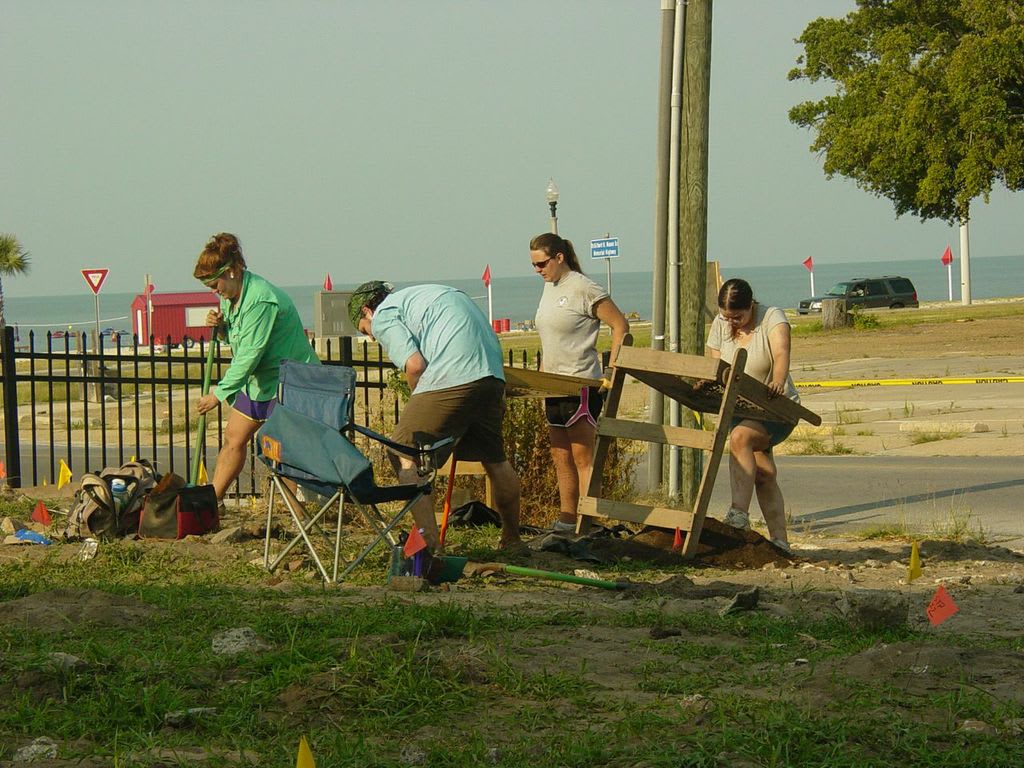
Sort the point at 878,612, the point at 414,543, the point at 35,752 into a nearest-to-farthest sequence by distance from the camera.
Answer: the point at 35,752
the point at 878,612
the point at 414,543

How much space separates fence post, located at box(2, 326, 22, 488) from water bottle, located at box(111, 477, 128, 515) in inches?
153

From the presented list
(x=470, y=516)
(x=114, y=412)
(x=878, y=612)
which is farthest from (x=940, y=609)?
(x=114, y=412)

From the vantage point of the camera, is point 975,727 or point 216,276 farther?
point 216,276

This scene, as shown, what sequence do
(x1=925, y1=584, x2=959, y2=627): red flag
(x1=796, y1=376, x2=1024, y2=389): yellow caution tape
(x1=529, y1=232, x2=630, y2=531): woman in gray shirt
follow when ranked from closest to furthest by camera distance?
(x1=925, y1=584, x2=959, y2=627): red flag, (x1=529, y1=232, x2=630, y2=531): woman in gray shirt, (x1=796, y1=376, x2=1024, y2=389): yellow caution tape

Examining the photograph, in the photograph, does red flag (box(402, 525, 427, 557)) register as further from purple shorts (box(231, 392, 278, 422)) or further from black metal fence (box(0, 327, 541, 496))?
purple shorts (box(231, 392, 278, 422))

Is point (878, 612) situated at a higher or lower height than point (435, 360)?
lower

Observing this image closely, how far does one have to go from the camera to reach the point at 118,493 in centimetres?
868

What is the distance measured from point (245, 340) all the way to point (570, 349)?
202cm

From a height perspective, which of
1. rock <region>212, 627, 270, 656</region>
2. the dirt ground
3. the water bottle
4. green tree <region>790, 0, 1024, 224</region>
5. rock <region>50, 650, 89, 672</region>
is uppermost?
green tree <region>790, 0, 1024, 224</region>

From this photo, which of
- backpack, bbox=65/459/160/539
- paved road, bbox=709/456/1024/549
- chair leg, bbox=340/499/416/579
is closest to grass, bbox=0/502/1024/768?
chair leg, bbox=340/499/416/579

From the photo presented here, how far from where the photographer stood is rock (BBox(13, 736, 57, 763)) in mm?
4008

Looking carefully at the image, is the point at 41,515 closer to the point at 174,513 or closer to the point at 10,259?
the point at 174,513

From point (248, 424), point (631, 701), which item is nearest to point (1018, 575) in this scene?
point (631, 701)

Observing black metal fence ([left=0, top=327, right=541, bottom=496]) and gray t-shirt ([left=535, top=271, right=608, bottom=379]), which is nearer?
gray t-shirt ([left=535, top=271, right=608, bottom=379])
